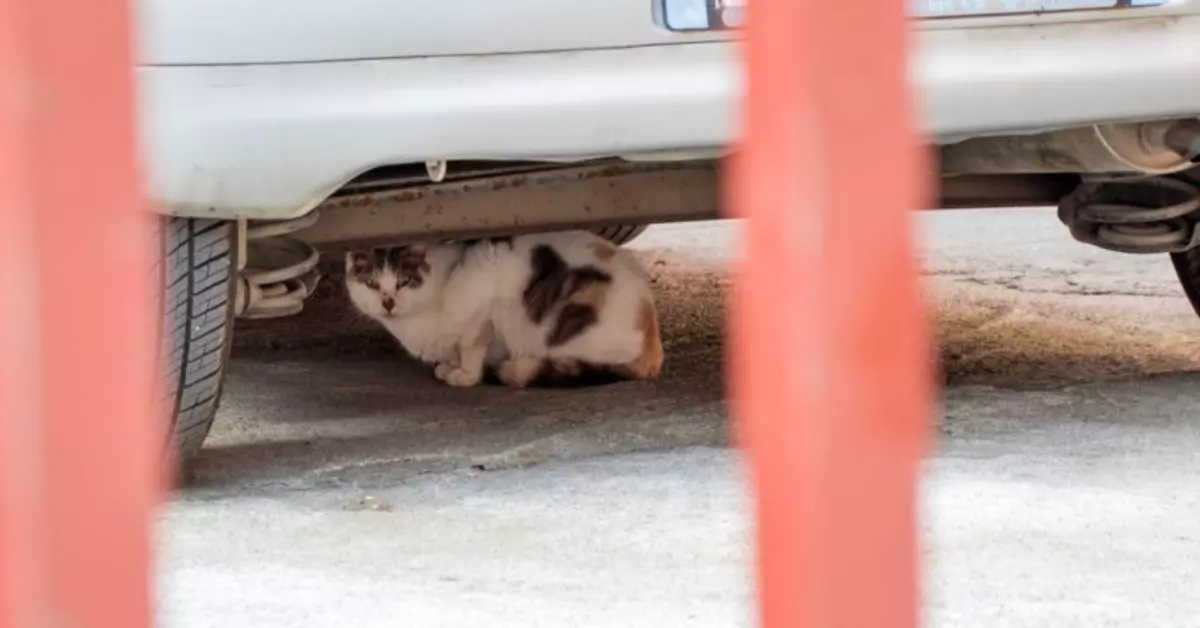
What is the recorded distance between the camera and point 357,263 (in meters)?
3.37

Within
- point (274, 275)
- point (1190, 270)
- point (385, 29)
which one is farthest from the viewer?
point (1190, 270)

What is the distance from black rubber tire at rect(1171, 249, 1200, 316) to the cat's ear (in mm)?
1727

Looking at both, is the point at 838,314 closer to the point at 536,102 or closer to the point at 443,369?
the point at 536,102

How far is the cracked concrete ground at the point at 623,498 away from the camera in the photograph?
129 cm

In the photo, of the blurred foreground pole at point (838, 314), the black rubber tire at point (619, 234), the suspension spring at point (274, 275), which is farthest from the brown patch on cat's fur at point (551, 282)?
the blurred foreground pole at point (838, 314)

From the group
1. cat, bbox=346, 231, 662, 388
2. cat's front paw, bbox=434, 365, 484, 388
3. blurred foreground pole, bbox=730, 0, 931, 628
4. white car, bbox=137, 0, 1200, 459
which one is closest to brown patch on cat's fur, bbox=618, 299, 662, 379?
cat, bbox=346, 231, 662, 388

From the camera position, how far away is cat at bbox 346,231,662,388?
10.0ft

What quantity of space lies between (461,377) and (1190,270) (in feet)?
4.78

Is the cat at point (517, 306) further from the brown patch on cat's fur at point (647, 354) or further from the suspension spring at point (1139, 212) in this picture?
the suspension spring at point (1139, 212)

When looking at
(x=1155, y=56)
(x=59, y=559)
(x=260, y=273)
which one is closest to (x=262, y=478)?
(x=260, y=273)

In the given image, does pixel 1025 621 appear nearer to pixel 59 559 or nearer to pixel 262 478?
pixel 59 559

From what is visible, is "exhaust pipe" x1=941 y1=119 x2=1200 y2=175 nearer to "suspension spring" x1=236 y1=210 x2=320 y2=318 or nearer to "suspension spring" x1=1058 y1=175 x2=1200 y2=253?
"suspension spring" x1=1058 y1=175 x2=1200 y2=253

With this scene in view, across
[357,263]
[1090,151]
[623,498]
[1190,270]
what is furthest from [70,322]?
[357,263]

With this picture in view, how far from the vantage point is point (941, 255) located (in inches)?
169
